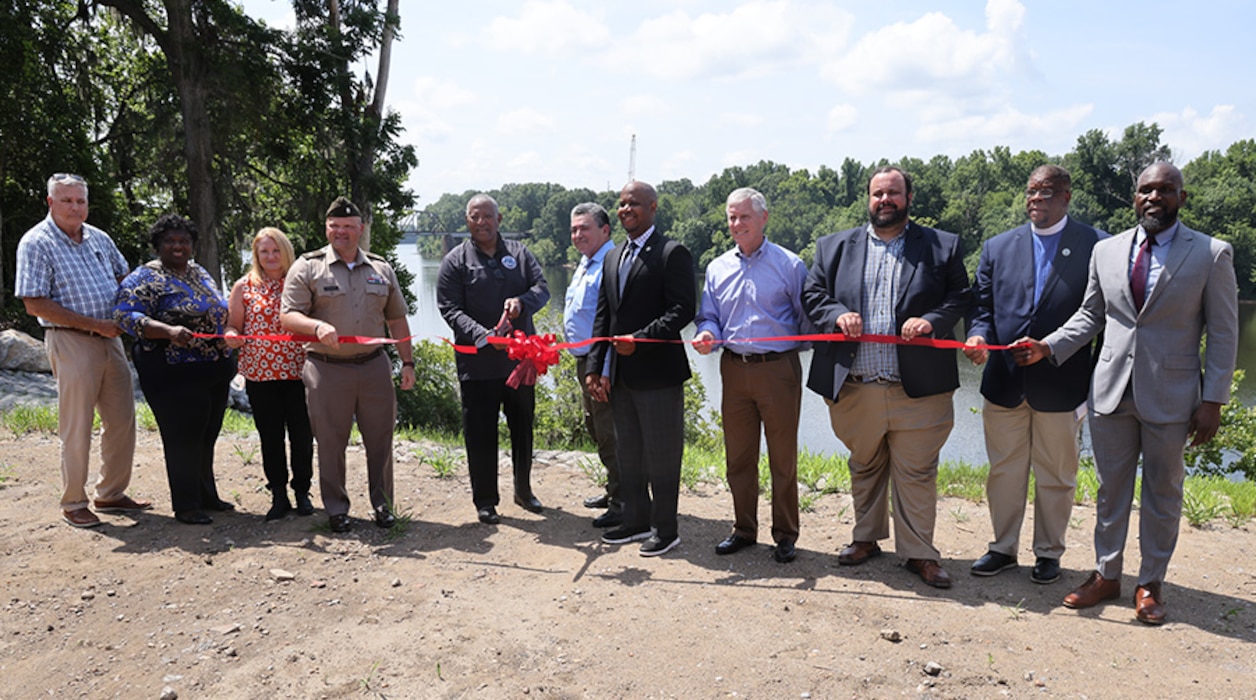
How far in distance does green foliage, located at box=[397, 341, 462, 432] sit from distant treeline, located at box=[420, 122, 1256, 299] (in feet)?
14.5

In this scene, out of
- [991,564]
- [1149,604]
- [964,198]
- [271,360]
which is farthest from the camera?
[964,198]

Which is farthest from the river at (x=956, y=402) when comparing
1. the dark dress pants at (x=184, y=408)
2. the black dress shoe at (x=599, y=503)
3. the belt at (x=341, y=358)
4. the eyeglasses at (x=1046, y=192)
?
the dark dress pants at (x=184, y=408)

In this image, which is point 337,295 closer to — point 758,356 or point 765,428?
point 758,356

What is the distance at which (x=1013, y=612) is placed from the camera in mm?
3996

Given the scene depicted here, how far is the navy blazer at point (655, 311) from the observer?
4.73m

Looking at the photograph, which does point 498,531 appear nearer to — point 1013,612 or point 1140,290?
point 1013,612

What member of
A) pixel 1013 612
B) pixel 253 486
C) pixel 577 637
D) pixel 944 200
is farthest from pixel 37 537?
pixel 944 200

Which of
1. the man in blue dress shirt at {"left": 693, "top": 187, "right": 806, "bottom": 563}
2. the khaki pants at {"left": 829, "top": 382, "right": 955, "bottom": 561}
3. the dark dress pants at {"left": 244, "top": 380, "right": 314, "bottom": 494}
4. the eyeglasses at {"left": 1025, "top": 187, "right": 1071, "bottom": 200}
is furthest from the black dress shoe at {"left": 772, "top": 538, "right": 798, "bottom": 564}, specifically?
the dark dress pants at {"left": 244, "top": 380, "right": 314, "bottom": 494}

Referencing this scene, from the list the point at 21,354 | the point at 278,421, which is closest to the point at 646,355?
the point at 278,421

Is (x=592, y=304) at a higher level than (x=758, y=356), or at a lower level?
higher

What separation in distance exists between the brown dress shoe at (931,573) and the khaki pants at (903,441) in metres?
0.04

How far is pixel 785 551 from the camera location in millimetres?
4758

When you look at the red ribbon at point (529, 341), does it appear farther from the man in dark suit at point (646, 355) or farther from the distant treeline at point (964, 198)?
the distant treeline at point (964, 198)

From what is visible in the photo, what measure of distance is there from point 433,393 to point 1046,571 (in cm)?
1429
